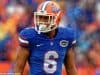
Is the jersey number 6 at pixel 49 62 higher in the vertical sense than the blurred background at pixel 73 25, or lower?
higher

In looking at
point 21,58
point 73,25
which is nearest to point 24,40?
point 21,58

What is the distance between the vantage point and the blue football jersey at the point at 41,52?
2.84m

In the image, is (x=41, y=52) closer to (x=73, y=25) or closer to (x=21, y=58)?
(x=21, y=58)

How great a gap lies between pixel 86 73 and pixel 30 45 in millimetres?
2178

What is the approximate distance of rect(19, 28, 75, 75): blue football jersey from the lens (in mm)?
2838

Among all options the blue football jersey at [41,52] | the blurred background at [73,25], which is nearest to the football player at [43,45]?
the blue football jersey at [41,52]

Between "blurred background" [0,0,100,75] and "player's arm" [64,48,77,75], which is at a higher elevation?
"player's arm" [64,48,77,75]

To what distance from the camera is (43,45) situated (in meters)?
2.87

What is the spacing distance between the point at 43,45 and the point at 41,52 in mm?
53

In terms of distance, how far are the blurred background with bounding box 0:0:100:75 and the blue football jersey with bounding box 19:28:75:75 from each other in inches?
80.9

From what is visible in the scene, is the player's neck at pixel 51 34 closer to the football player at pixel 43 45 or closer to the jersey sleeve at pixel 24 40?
the football player at pixel 43 45

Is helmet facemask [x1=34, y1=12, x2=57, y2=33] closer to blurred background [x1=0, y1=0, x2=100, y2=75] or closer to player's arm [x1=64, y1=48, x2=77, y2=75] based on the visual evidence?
player's arm [x1=64, y1=48, x2=77, y2=75]

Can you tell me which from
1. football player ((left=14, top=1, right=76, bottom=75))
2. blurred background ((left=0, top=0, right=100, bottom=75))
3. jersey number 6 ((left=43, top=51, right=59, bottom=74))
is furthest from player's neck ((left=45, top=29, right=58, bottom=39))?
blurred background ((left=0, top=0, right=100, bottom=75))

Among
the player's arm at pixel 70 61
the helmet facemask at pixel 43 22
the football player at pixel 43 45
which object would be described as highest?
the helmet facemask at pixel 43 22
